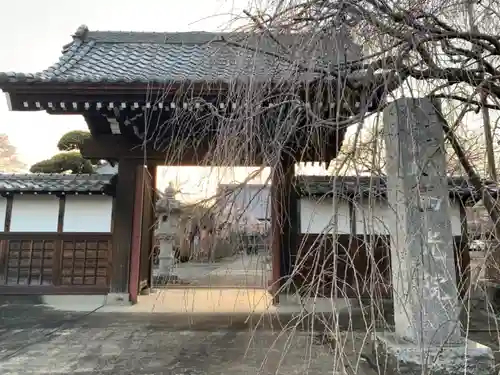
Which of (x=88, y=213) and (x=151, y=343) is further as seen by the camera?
(x=88, y=213)

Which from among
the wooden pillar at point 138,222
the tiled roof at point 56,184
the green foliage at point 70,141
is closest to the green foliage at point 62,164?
the green foliage at point 70,141

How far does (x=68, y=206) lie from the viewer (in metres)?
5.98

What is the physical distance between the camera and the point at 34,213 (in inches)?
235

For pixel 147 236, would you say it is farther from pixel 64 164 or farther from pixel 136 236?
pixel 64 164

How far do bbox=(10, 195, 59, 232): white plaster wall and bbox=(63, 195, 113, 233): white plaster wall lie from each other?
0.20m

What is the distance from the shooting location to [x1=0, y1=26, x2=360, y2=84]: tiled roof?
73.9 inches

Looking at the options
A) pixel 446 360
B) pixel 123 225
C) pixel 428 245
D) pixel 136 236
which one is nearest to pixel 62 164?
pixel 123 225

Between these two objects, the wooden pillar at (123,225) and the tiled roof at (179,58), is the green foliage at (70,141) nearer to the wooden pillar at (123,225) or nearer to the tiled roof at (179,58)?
the tiled roof at (179,58)

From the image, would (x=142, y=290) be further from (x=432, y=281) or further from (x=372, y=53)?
(x=372, y=53)

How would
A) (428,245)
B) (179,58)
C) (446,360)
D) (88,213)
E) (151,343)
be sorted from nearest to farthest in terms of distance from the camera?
1. (428,245)
2. (446,360)
3. (151,343)
4. (88,213)
5. (179,58)

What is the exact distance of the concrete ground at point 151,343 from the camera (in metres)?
2.90

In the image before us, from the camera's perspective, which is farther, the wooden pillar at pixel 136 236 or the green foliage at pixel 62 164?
the green foliage at pixel 62 164

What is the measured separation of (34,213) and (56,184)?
63 centimetres

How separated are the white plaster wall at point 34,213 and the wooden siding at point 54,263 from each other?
0.12 meters
